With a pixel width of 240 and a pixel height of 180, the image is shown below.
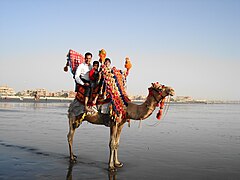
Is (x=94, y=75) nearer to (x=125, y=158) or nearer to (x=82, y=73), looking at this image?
(x=82, y=73)

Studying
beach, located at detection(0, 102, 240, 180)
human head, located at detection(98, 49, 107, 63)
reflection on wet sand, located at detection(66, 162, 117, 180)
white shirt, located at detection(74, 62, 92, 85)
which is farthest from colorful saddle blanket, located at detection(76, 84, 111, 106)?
reflection on wet sand, located at detection(66, 162, 117, 180)

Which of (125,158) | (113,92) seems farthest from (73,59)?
(125,158)

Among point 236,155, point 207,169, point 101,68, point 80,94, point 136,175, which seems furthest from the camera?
point 236,155

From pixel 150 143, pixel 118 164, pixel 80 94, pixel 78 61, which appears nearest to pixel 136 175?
pixel 118 164

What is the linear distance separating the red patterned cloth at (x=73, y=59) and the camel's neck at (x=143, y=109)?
2.15 m

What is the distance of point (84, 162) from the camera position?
7922mm

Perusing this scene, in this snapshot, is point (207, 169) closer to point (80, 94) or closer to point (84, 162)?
point (84, 162)

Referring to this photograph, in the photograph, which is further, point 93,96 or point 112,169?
point 93,96

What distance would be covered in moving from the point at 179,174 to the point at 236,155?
327 centimetres

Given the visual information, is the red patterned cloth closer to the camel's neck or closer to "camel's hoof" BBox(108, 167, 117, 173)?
the camel's neck

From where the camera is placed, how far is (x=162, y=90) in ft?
23.4

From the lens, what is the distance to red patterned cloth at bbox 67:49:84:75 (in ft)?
28.5

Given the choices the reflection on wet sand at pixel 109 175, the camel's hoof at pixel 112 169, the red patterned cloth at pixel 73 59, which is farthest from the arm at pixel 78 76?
the camel's hoof at pixel 112 169

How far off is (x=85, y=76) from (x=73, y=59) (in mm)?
897
